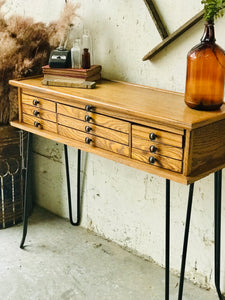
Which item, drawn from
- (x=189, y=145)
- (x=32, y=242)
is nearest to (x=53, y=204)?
(x=32, y=242)

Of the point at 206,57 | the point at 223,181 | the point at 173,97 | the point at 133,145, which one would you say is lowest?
the point at 223,181

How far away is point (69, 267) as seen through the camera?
2.82 metres

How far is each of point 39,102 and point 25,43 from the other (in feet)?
1.54

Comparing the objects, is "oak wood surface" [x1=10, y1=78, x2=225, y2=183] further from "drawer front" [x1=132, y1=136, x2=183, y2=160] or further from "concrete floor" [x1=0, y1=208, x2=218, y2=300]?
"concrete floor" [x1=0, y1=208, x2=218, y2=300]

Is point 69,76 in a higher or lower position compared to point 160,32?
lower

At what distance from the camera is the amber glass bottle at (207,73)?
6.64 feet

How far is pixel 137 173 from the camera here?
2.83 m

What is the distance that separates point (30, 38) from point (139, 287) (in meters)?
1.59

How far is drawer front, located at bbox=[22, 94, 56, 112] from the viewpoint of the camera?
8.34ft

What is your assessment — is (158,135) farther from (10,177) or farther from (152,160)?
(10,177)

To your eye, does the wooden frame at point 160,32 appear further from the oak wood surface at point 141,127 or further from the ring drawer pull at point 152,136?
the ring drawer pull at point 152,136

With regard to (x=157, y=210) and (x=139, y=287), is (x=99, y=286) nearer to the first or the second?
(x=139, y=287)

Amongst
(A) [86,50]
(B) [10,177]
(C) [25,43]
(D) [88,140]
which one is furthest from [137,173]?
Answer: (C) [25,43]

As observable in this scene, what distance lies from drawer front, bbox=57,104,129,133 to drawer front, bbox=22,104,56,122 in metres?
0.07
